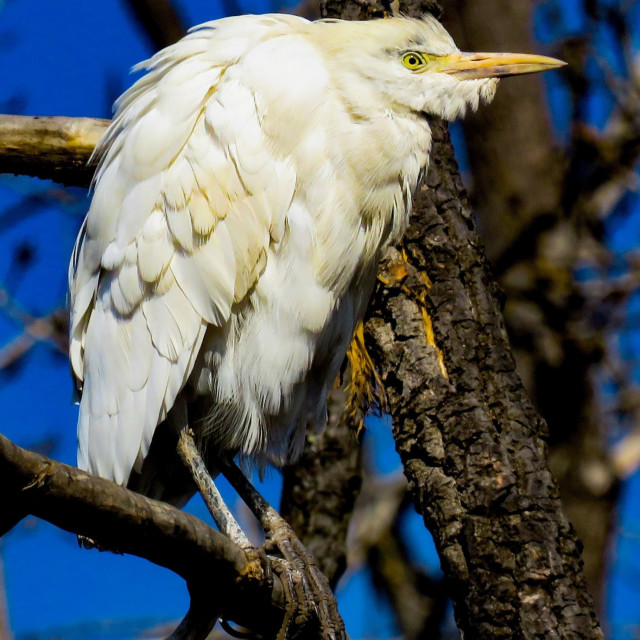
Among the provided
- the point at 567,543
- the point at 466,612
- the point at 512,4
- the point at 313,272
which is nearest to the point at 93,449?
the point at 313,272

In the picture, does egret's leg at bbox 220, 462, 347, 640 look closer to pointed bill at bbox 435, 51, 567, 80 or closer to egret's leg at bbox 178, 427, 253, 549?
egret's leg at bbox 178, 427, 253, 549

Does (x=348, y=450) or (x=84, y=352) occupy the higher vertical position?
(x=84, y=352)

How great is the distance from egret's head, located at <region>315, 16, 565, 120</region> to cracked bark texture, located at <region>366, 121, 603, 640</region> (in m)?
0.32

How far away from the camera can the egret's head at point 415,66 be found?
9.62ft

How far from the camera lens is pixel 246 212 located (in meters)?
2.83

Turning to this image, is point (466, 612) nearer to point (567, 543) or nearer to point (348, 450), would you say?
point (567, 543)

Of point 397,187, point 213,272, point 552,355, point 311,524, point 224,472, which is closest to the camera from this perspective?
point 213,272

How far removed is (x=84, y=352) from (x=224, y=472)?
632mm

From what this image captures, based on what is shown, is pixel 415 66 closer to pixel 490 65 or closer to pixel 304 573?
pixel 490 65

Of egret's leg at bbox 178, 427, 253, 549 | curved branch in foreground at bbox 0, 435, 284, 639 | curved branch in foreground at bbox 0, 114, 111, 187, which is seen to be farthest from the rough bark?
curved branch in foreground at bbox 0, 435, 284, 639

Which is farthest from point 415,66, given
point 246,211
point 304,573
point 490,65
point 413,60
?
point 304,573

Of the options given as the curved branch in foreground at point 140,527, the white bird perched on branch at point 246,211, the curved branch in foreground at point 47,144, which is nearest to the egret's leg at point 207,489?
the white bird perched on branch at point 246,211

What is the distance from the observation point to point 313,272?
2871mm

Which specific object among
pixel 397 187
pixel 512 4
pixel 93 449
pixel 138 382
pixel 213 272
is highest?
pixel 512 4
